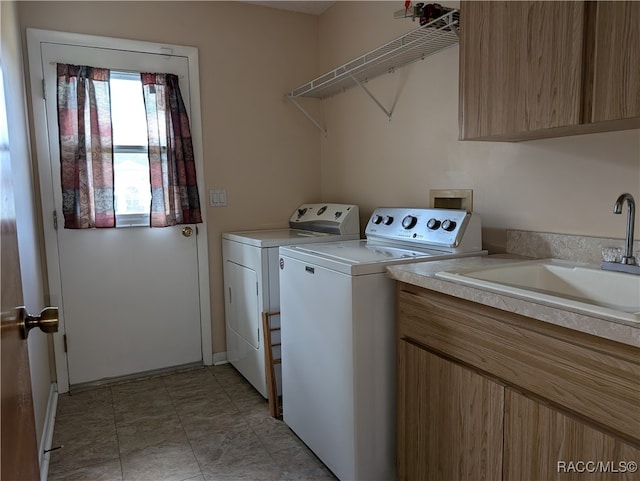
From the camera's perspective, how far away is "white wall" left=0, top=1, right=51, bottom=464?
186 centimetres

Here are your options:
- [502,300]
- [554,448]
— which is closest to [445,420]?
[554,448]

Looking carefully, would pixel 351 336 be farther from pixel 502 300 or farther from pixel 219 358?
pixel 219 358

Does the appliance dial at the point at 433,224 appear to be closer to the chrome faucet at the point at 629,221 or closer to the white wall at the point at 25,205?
the chrome faucet at the point at 629,221

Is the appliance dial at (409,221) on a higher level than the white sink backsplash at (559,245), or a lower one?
higher

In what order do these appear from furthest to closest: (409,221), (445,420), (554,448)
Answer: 1. (409,221)
2. (445,420)
3. (554,448)

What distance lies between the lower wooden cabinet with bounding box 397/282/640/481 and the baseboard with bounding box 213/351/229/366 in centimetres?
173

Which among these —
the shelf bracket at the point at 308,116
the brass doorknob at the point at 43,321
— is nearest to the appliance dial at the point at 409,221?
the shelf bracket at the point at 308,116

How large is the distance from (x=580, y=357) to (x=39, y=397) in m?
2.24

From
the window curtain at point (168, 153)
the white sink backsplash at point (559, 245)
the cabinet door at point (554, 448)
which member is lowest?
the cabinet door at point (554, 448)

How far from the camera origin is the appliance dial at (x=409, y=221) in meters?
2.07

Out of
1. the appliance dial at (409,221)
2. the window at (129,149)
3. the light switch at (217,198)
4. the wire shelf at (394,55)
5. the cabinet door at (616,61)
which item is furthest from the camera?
the light switch at (217,198)

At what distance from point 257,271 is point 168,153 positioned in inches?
38.7

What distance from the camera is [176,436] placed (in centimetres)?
218

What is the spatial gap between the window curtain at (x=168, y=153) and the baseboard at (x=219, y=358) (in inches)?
37.5
